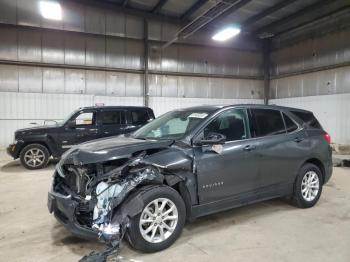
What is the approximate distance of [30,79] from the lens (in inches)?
394

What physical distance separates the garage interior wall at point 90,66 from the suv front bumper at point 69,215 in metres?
7.88

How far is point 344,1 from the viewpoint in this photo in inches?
382

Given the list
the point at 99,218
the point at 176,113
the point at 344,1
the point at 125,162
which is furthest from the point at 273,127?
the point at 344,1

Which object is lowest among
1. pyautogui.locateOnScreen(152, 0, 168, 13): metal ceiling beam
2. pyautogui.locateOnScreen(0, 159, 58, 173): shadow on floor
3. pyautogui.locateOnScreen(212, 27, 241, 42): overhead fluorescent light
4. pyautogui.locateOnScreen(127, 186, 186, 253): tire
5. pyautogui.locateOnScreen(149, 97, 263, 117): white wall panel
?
pyautogui.locateOnScreen(0, 159, 58, 173): shadow on floor

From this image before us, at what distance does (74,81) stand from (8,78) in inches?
85.5

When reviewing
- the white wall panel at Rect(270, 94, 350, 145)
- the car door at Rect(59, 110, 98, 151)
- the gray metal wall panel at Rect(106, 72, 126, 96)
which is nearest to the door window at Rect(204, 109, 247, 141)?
the car door at Rect(59, 110, 98, 151)

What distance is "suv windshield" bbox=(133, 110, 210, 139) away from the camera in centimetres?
331

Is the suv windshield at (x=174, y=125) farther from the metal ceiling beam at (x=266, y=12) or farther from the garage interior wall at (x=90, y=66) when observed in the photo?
the metal ceiling beam at (x=266, y=12)

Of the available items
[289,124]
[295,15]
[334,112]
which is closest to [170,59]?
[295,15]

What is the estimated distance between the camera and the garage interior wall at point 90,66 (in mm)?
9773

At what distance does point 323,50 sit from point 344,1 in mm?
2125

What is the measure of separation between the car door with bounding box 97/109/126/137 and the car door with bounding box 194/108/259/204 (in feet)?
14.7

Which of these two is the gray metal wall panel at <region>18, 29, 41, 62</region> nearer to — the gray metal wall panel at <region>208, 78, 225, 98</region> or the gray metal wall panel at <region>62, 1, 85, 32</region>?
the gray metal wall panel at <region>62, 1, 85, 32</region>

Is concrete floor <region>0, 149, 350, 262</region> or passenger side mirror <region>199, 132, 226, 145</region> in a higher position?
passenger side mirror <region>199, 132, 226, 145</region>
